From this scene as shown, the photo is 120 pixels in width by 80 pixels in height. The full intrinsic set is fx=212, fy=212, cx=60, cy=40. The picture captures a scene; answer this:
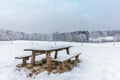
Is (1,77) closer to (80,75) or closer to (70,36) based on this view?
(80,75)

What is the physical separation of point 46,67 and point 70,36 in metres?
60.0

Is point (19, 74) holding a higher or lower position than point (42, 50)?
lower

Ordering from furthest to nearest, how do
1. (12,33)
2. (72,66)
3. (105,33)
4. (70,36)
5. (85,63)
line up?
1. (105,33)
2. (12,33)
3. (70,36)
4. (85,63)
5. (72,66)

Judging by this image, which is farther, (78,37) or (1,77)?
(78,37)

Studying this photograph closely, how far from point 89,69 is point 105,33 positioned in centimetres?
8058

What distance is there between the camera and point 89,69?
32.1 feet

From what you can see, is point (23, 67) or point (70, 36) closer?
point (23, 67)

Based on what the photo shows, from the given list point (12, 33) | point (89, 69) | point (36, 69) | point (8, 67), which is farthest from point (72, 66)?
point (12, 33)

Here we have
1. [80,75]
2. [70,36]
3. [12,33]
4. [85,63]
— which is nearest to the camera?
[80,75]

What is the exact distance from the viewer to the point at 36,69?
9.13m

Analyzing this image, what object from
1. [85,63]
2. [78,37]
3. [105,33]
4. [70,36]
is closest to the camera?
[85,63]

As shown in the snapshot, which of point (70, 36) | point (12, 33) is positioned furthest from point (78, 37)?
point (12, 33)

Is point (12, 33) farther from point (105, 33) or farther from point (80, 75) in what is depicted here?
point (80, 75)

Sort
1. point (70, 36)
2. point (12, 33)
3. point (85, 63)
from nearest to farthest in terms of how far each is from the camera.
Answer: point (85, 63) < point (70, 36) < point (12, 33)
